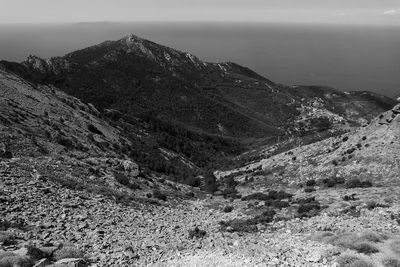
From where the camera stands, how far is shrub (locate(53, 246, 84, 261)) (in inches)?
585

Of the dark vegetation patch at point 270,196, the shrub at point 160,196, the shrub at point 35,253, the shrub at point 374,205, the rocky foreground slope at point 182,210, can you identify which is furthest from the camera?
the dark vegetation patch at point 270,196

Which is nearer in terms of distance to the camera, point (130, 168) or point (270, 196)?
point (270, 196)

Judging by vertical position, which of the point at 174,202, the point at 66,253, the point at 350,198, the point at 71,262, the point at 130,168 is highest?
the point at 71,262

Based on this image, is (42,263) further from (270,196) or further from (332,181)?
(332,181)

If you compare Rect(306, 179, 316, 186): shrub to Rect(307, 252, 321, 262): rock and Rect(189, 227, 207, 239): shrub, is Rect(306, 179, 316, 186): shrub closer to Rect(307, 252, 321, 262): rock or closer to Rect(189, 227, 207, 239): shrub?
Rect(189, 227, 207, 239): shrub

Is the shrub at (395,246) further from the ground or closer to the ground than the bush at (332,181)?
further from the ground

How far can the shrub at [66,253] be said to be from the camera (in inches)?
585

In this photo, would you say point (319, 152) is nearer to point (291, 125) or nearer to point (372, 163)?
point (372, 163)

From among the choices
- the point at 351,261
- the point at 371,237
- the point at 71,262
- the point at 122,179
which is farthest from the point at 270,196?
the point at 71,262

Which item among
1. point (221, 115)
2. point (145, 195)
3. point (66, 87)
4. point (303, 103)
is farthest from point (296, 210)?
point (303, 103)

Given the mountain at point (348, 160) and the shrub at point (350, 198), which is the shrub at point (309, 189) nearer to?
the mountain at point (348, 160)

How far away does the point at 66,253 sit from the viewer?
15.1 m

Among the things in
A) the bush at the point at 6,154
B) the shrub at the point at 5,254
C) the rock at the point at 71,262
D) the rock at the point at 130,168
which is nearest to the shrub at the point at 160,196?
the rock at the point at 130,168

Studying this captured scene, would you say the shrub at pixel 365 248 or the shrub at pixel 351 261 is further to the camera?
the shrub at pixel 365 248
